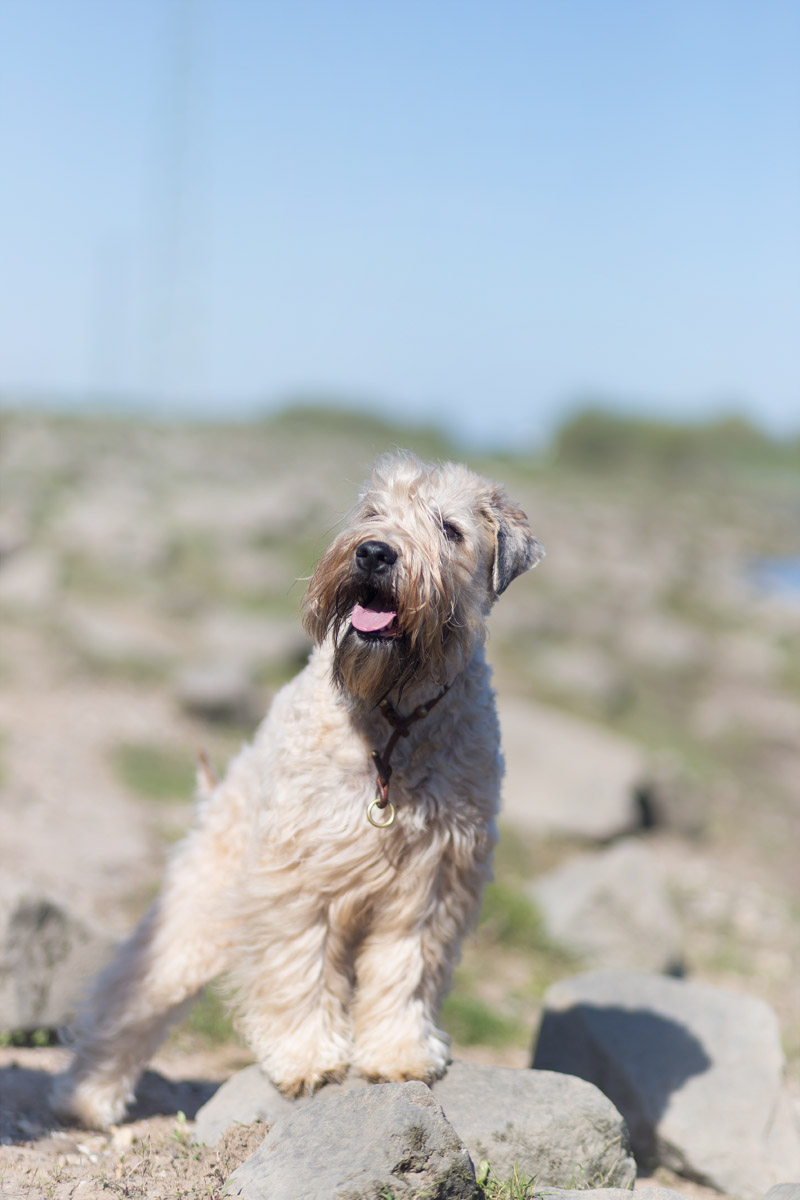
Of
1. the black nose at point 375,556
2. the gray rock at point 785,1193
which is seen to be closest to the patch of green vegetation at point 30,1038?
the black nose at point 375,556

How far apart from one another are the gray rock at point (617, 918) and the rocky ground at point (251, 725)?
0.03m

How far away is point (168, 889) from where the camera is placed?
5.37 m

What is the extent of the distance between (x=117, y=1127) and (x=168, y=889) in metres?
1.10

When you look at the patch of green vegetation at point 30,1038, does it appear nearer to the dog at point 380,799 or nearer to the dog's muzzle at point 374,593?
the dog at point 380,799

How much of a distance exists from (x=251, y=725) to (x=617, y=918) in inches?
207

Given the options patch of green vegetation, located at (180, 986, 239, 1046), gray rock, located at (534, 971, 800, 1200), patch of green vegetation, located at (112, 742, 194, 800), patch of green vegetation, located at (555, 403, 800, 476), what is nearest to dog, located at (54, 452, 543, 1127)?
gray rock, located at (534, 971, 800, 1200)

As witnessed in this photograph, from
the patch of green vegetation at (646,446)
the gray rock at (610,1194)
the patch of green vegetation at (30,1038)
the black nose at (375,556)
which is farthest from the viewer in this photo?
the patch of green vegetation at (646,446)

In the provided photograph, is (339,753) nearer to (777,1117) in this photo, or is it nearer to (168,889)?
(168,889)

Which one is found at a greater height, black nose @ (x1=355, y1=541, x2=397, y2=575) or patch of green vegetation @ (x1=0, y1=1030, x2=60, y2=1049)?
black nose @ (x1=355, y1=541, x2=397, y2=575)

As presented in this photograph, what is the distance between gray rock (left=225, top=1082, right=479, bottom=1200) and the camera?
3852 millimetres

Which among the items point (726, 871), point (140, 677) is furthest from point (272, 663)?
point (726, 871)

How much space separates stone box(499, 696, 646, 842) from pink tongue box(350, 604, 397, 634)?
247 inches

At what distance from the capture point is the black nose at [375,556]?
434cm

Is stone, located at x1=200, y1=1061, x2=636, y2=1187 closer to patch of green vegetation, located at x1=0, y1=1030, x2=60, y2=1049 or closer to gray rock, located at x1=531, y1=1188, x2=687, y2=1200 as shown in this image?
gray rock, located at x1=531, y1=1188, x2=687, y2=1200
